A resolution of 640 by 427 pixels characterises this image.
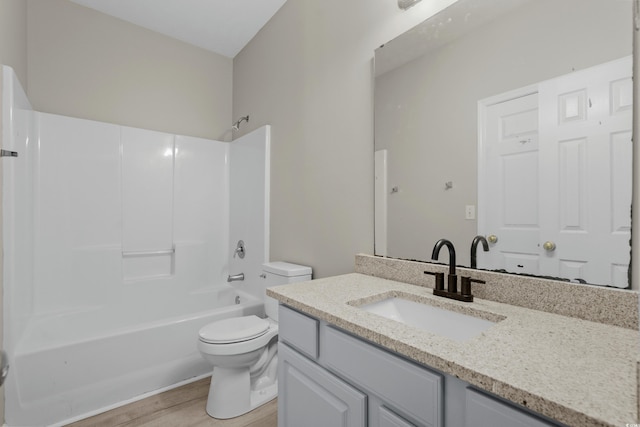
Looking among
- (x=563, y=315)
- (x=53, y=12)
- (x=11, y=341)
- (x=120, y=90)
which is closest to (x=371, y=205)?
(x=563, y=315)

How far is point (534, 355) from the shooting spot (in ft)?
2.16

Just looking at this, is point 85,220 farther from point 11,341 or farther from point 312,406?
point 312,406

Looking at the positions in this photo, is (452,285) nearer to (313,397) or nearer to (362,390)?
(362,390)

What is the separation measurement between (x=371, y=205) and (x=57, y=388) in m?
2.01

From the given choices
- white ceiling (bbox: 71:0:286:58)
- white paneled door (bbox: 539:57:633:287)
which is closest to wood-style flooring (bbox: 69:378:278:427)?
white paneled door (bbox: 539:57:633:287)

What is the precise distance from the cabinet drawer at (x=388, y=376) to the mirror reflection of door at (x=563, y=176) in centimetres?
62

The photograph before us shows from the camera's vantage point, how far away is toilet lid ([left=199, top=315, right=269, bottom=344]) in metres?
1.68

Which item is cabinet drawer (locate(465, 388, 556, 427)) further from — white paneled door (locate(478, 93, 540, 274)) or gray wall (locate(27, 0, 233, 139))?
Answer: gray wall (locate(27, 0, 233, 139))

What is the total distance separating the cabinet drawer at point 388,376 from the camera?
2.29ft

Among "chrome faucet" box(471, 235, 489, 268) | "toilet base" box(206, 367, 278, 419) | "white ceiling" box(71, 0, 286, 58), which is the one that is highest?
"white ceiling" box(71, 0, 286, 58)

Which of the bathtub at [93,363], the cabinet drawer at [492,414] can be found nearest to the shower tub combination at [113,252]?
the bathtub at [93,363]

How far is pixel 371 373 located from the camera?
836mm

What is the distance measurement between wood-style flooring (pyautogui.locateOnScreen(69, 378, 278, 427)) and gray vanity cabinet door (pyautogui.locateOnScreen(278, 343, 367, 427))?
66cm

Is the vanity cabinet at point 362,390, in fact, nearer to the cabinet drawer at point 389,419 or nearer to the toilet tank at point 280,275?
the cabinet drawer at point 389,419
